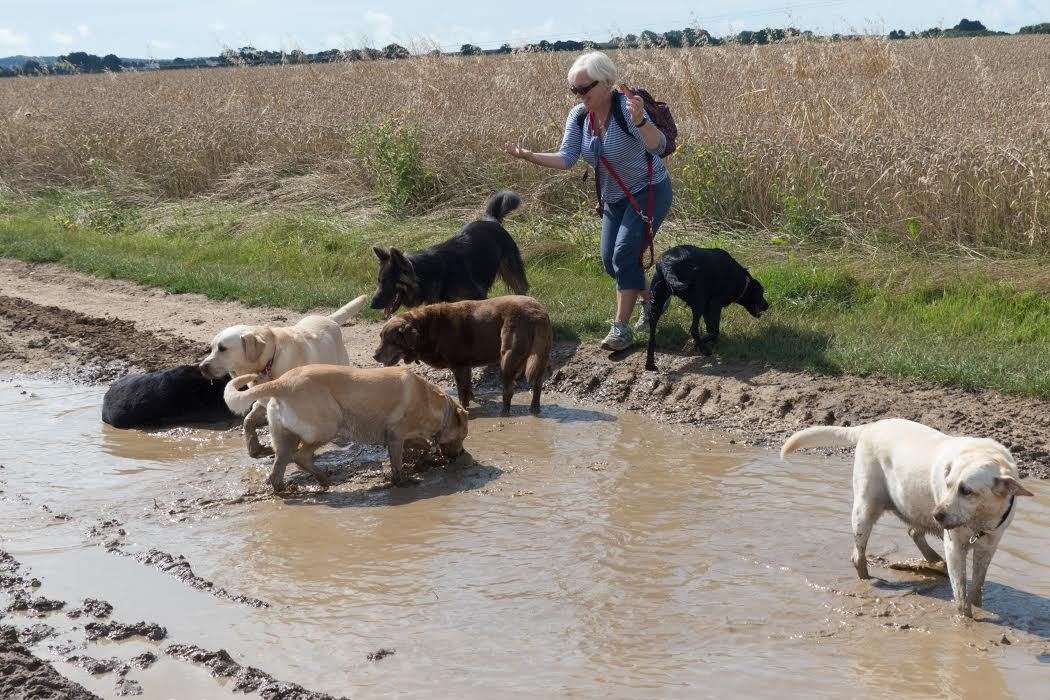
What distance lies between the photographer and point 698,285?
8.82 m

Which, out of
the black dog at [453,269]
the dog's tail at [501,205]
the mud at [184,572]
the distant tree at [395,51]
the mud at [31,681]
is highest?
the distant tree at [395,51]

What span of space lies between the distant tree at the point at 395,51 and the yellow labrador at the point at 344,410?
16.4 m

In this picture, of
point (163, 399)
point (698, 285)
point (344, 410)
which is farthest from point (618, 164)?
point (163, 399)

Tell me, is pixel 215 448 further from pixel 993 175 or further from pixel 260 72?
pixel 260 72

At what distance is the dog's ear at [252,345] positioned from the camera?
24.5ft

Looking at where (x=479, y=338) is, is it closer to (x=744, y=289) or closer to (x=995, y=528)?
(x=744, y=289)

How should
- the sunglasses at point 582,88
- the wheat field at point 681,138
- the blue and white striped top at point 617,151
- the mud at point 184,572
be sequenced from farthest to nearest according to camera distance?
the wheat field at point 681,138, the blue and white striped top at point 617,151, the sunglasses at point 582,88, the mud at point 184,572

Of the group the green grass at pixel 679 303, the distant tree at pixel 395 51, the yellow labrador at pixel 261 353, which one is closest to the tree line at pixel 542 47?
the distant tree at pixel 395 51

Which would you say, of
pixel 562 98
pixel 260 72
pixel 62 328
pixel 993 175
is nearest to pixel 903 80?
pixel 562 98

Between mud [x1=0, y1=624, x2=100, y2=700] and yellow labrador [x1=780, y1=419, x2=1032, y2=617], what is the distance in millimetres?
3286

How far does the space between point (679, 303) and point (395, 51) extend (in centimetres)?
1462

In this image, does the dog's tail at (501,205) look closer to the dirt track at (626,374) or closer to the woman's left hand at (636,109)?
the dirt track at (626,374)

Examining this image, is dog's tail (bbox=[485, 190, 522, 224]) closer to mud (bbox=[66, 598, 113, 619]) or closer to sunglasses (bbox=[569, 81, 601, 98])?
sunglasses (bbox=[569, 81, 601, 98])

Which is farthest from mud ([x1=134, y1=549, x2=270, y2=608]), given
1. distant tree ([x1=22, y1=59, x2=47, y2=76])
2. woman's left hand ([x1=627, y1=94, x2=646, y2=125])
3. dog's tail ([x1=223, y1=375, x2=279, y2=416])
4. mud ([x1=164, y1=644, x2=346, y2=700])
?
distant tree ([x1=22, y1=59, x2=47, y2=76])
